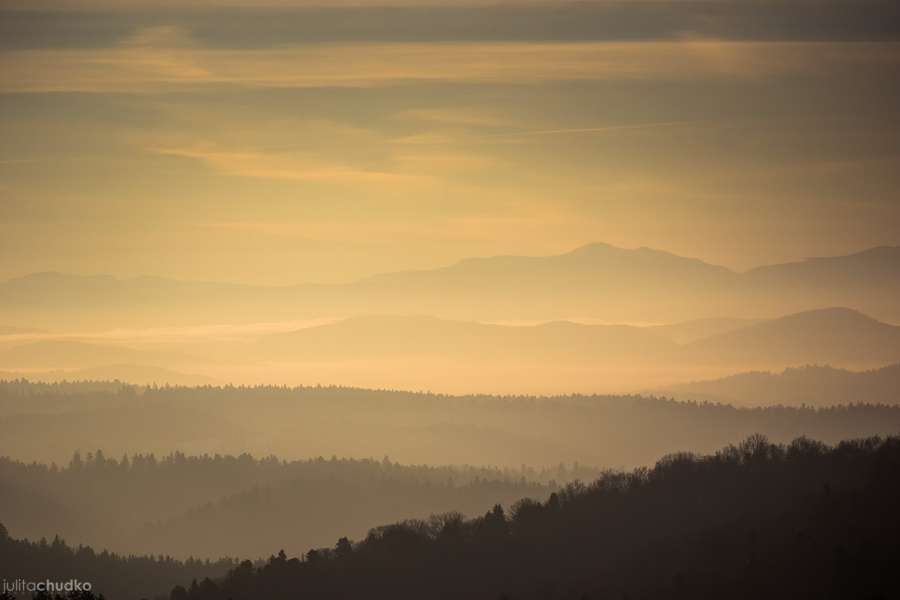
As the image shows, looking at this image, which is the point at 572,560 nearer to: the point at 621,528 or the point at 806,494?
the point at 621,528

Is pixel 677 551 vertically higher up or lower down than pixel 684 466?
lower down

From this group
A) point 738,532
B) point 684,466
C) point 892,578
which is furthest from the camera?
point 684,466

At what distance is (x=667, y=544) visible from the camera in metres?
152

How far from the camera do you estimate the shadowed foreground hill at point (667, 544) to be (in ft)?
458

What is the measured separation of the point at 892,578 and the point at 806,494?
2129cm

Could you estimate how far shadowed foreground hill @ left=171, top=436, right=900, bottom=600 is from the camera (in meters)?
140

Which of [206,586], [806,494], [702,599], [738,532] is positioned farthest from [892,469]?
[206,586]

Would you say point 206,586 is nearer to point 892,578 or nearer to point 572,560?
point 572,560

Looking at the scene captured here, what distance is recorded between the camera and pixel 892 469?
6102 inches

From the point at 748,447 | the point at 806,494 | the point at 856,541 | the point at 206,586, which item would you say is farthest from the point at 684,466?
the point at 206,586

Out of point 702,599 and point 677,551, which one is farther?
point 677,551

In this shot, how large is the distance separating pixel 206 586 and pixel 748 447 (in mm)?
63755

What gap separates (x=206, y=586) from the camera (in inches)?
6683

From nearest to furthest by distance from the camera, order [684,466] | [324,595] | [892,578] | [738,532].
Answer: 1. [892,578]
2. [738,532]
3. [324,595]
4. [684,466]
